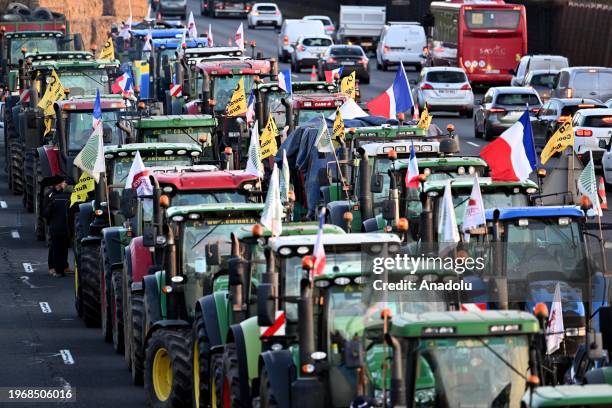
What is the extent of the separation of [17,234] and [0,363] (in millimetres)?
12035

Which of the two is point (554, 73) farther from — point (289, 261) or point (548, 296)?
point (289, 261)

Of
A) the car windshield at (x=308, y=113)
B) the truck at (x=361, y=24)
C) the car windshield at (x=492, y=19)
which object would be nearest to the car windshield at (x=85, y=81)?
the car windshield at (x=308, y=113)

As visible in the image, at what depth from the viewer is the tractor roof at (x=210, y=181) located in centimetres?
1988

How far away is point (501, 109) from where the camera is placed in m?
46.0

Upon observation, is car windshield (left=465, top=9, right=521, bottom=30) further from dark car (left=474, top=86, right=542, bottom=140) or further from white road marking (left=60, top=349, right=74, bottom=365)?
white road marking (left=60, top=349, right=74, bottom=365)

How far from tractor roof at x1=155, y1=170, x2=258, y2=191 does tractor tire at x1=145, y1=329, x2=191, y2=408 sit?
7.10 feet

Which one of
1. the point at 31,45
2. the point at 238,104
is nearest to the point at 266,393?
the point at 238,104

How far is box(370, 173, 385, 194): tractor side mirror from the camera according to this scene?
24.0 metres

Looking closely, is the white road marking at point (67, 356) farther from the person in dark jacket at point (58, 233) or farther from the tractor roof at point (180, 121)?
the tractor roof at point (180, 121)

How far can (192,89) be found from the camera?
3947 cm

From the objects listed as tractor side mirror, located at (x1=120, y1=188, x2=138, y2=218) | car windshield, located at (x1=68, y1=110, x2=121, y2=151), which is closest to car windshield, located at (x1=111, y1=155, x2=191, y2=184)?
tractor side mirror, located at (x1=120, y1=188, x2=138, y2=218)

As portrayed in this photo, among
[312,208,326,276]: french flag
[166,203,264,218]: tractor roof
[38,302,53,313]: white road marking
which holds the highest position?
[312,208,326,276]: french flag

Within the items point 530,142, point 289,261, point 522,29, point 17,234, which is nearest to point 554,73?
point 522,29

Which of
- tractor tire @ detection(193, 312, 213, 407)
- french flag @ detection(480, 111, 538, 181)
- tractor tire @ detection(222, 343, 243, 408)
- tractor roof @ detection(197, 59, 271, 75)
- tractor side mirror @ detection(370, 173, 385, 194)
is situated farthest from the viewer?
tractor roof @ detection(197, 59, 271, 75)
